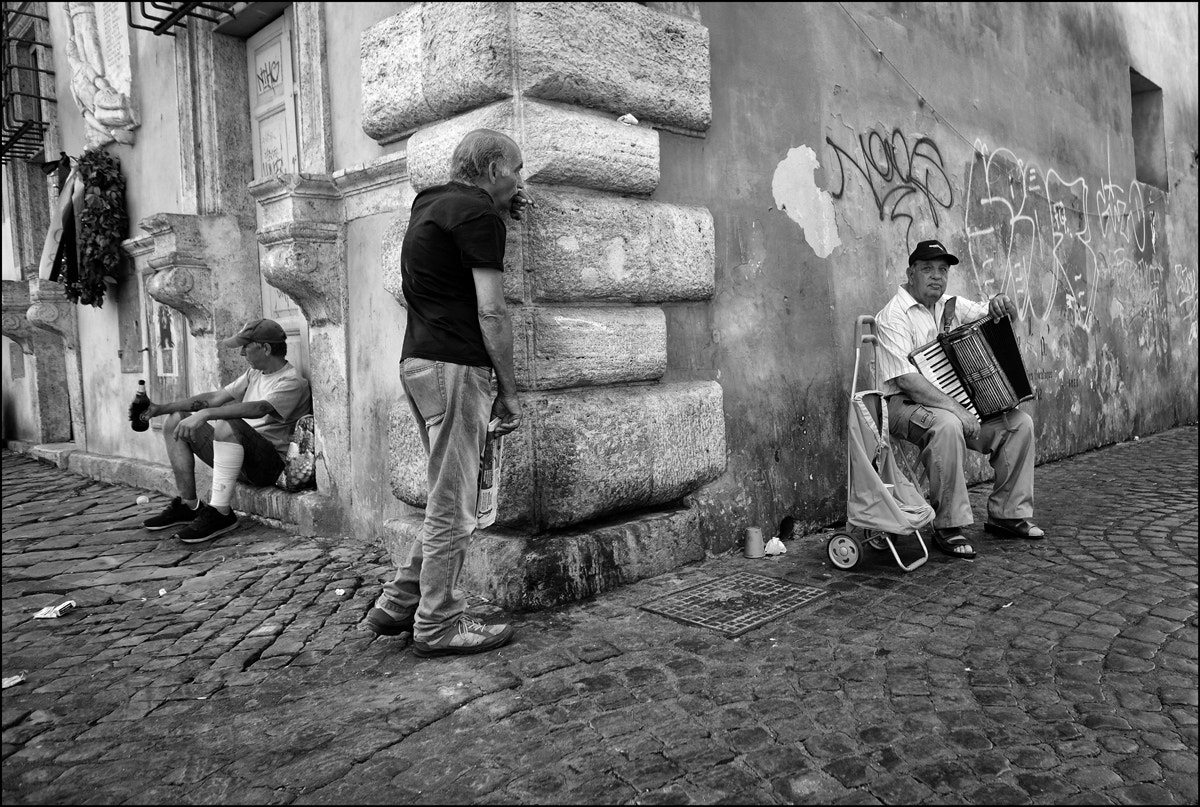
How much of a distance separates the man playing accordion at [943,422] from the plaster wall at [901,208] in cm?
54

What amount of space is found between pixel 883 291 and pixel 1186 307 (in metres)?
6.90

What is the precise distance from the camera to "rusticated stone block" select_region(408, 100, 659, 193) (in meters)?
3.67

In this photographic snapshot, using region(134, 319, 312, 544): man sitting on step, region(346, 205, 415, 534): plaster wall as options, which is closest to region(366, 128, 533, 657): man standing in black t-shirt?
region(346, 205, 415, 534): plaster wall

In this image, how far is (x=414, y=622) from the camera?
10.7 ft

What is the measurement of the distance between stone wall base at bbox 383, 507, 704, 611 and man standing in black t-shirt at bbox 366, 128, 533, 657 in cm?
40

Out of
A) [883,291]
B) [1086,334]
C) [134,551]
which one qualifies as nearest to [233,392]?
[134,551]

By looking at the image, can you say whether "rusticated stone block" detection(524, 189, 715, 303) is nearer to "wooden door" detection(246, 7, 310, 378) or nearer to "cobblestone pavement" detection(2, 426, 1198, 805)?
"cobblestone pavement" detection(2, 426, 1198, 805)

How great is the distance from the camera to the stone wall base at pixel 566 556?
3.62m

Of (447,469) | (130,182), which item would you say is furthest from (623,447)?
(130,182)

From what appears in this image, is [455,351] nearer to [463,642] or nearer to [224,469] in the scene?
[463,642]

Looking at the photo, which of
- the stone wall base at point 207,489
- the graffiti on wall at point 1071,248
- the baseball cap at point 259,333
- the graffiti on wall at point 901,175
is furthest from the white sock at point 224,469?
the graffiti on wall at point 1071,248

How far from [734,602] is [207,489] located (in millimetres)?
4344

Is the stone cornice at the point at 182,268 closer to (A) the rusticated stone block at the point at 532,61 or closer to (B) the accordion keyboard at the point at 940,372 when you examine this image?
(A) the rusticated stone block at the point at 532,61

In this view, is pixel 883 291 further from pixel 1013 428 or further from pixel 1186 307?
pixel 1186 307
